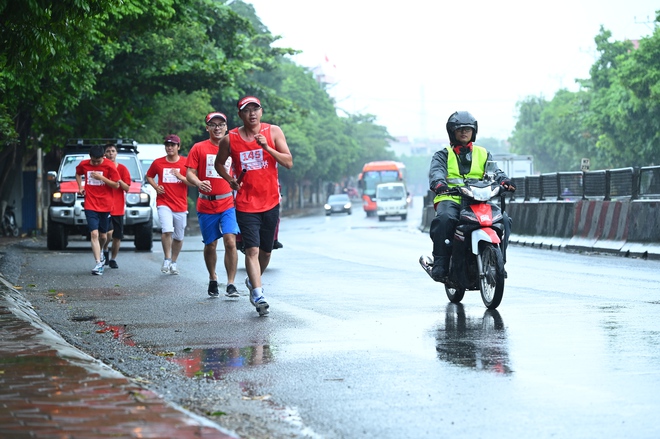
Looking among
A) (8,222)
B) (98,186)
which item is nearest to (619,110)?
(8,222)

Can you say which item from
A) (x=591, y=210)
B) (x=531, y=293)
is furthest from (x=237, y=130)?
(x=591, y=210)

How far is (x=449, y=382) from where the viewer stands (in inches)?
260

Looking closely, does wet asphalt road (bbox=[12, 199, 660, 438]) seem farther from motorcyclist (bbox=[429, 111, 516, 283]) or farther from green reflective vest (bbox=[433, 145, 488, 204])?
green reflective vest (bbox=[433, 145, 488, 204])

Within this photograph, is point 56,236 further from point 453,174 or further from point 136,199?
point 453,174

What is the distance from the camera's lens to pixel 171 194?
16.8 meters

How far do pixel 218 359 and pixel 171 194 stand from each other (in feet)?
30.1

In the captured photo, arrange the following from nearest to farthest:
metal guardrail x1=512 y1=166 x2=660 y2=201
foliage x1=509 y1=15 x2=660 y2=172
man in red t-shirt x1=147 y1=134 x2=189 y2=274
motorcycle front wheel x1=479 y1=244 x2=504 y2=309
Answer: motorcycle front wheel x1=479 y1=244 x2=504 y2=309, man in red t-shirt x1=147 y1=134 x2=189 y2=274, metal guardrail x1=512 y1=166 x2=660 y2=201, foliage x1=509 y1=15 x2=660 y2=172

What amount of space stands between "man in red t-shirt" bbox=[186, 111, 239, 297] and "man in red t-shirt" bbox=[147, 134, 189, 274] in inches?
129

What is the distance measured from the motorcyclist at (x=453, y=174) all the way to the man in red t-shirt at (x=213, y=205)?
7.80ft

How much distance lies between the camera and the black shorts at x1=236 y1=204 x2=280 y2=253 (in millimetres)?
10922

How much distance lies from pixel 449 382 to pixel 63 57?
37.9 ft

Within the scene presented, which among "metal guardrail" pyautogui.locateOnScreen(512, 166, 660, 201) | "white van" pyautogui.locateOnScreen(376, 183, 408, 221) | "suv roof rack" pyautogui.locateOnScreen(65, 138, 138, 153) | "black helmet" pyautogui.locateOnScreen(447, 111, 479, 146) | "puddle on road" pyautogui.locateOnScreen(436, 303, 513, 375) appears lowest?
"white van" pyautogui.locateOnScreen(376, 183, 408, 221)

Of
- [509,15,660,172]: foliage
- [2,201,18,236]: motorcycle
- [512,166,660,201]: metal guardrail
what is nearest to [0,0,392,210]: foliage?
[2,201,18,236]: motorcycle

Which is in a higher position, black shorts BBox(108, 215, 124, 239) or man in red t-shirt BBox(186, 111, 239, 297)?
man in red t-shirt BBox(186, 111, 239, 297)
